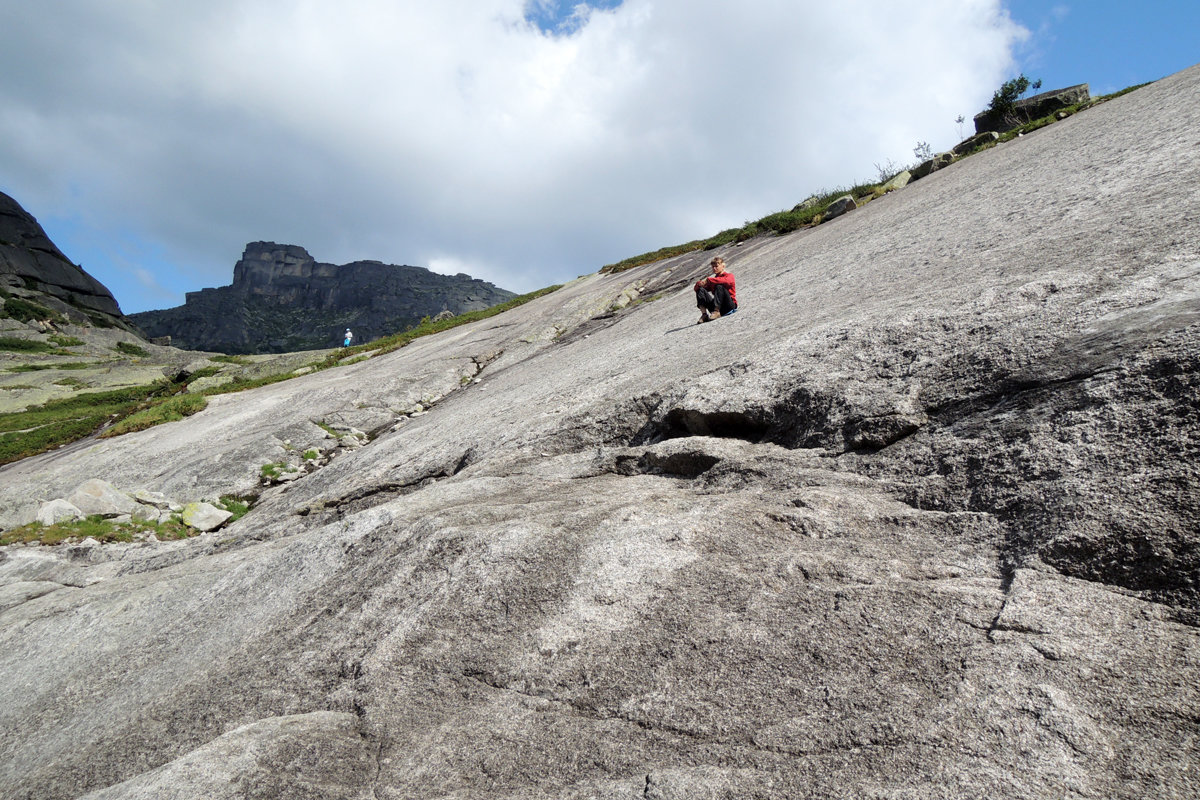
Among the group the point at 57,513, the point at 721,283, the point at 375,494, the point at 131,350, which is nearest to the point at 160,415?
the point at 57,513

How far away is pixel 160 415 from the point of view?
24.9 metres

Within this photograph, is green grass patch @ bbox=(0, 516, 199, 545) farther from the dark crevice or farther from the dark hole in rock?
the dark hole in rock

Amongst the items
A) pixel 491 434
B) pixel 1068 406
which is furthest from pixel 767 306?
pixel 1068 406

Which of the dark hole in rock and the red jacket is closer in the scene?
the dark hole in rock

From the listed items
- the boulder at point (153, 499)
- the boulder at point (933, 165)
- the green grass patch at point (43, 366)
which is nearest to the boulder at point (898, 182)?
the boulder at point (933, 165)

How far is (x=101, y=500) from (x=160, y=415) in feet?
34.8

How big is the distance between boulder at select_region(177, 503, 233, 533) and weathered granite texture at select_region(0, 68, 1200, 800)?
13.1 feet

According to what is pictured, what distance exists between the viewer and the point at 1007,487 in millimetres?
5066

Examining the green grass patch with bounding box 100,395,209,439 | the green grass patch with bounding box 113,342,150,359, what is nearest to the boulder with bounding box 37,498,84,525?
the green grass patch with bounding box 100,395,209,439

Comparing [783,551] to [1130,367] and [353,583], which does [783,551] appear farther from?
[353,583]

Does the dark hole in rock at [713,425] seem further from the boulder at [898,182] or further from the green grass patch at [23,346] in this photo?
the green grass patch at [23,346]

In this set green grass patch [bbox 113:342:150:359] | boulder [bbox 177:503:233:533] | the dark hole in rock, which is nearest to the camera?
the dark hole in rock

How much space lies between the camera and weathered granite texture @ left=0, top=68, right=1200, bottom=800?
360 cm

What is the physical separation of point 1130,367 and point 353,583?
765 cm
